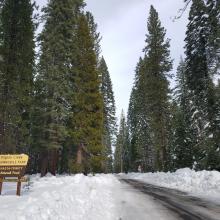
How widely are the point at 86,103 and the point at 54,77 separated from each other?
537 centimetres

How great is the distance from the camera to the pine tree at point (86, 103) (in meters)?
31.7

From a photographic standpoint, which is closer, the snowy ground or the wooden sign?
the snowy ground

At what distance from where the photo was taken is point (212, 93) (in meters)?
30.1

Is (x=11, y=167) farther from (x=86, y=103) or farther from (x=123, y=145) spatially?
(x=123, y=145)

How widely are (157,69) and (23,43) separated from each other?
19393mm

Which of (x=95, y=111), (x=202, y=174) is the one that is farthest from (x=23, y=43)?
(x=202, y=174)

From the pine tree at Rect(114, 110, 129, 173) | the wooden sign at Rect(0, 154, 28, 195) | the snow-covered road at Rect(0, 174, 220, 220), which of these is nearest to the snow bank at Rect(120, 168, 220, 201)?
the snow-covered road at Rect(0, 174, 220, 220)

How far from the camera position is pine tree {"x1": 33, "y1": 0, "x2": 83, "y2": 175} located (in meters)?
27.8

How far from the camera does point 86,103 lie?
3262 centimetres

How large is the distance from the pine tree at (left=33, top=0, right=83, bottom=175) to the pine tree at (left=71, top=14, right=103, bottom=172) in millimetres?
1144

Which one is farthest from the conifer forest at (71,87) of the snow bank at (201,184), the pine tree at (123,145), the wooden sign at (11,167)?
the pine tree at (123,145)

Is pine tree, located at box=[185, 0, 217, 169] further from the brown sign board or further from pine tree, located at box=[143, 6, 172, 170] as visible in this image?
the brown sign board

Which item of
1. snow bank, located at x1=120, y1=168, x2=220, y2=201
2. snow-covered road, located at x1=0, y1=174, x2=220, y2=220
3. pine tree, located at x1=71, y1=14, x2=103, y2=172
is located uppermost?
pine tree, located at x1=71, y1=14, x2=103, y2=172

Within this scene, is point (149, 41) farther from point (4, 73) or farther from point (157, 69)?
point (4, 73)
